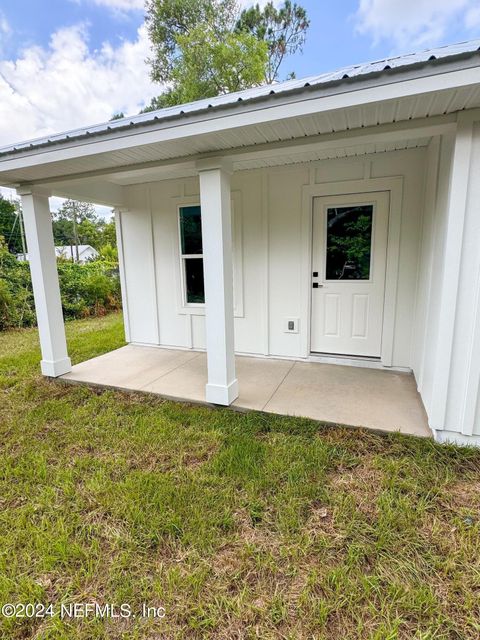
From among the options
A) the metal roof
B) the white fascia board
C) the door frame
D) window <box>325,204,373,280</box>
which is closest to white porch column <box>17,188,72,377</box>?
the metal roof

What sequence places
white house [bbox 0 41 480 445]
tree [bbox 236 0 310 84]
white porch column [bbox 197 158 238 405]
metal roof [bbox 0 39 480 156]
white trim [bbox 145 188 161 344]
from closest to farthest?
metal roof [bbox 0 39 480 156] < white house [bbox 0 41 480 445] < white porch column [bbox 197 158 238 405] < white trim [bbox 145 188 161 344] < tree [bbox 236 0 310 84]

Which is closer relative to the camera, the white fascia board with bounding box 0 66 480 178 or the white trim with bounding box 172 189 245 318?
the white fascia board with bounding box 0 66 480 178

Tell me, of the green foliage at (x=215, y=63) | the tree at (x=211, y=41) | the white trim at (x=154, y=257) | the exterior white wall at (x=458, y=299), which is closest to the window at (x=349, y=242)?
the exterior white wall at (x=458, y=299)

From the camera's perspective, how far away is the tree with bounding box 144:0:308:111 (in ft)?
43.4

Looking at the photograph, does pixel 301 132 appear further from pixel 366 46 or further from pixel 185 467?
pixel 366 46

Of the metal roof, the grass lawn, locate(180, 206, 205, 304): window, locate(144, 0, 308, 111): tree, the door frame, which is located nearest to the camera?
the grass lawn

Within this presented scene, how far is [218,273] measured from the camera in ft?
9.68

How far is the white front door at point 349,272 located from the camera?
387 cm

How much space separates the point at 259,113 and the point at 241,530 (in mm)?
2624

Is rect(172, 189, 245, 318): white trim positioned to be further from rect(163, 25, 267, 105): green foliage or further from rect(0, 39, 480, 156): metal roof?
rect(163, 25, 267, 105): green foliage

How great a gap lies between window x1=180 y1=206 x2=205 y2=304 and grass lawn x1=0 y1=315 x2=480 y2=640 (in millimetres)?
2309

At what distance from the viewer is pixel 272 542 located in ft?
5.66

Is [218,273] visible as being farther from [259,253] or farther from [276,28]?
[276,28]

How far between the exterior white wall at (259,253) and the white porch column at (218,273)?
135 cm
